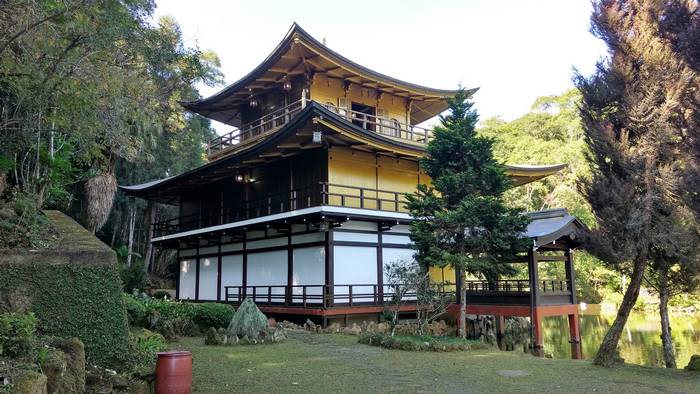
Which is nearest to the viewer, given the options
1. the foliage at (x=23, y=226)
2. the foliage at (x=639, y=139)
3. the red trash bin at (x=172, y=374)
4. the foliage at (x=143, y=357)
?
the red trash bin at (x=172, y=374)

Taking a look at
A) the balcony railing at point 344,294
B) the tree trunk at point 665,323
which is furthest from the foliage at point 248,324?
the tree trunk at point 665,323

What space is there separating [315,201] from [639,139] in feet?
33.3

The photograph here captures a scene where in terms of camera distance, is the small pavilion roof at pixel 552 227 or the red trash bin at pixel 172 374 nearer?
the red trash bin at pixel 172 374

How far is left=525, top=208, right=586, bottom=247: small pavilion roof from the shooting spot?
543 inches

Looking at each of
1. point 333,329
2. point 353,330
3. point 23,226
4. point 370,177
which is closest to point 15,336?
point 23,226

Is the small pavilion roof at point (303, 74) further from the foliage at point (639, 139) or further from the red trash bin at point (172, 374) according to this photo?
the red trash bin at point (172, 374)

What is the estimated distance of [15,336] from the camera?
4.75 metres

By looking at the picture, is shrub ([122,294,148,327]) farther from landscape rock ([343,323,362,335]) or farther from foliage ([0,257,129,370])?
foliage ([0,257,129,370])

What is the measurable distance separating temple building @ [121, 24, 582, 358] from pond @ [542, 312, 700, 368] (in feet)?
4.89

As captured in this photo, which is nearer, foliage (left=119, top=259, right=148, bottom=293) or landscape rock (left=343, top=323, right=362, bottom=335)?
landscape rock (left=343, top=323, right=362, bottom=335)

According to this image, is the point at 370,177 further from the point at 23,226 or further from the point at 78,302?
the point at 78,302

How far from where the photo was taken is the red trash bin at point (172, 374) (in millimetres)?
5414

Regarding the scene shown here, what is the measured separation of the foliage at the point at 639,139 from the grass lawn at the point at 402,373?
1.06 m

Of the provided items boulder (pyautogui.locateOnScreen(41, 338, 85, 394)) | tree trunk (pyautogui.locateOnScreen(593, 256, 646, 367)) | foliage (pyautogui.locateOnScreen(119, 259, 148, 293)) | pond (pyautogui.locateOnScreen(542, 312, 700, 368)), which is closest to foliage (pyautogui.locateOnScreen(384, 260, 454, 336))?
tree trunk (pyautogui.locateOnScreen(593, 256, 646, 367))
